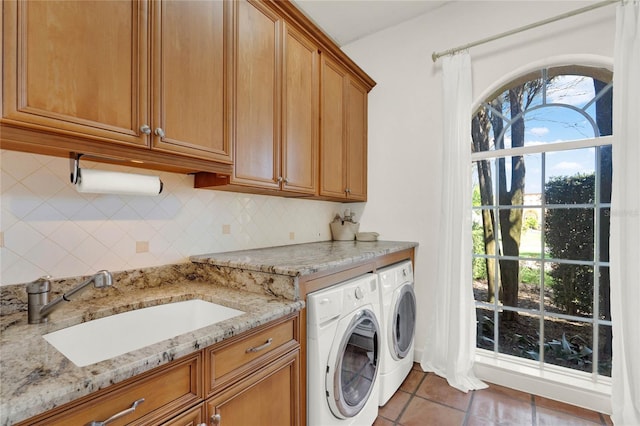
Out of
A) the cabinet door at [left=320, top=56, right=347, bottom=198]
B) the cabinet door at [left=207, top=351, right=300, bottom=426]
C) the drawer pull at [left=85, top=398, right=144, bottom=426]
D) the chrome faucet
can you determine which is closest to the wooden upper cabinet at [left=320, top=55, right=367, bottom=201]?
the cabinet door at [left=320, top=56, right=347, bottom=198]

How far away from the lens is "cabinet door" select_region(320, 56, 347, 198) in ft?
6.97

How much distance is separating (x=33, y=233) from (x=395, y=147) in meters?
2.41

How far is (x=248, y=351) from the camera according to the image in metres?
1.03

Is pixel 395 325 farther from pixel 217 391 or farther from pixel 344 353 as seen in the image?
pixel 217 391

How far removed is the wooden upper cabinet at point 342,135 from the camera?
7.05ft

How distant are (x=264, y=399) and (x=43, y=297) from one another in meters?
0.86

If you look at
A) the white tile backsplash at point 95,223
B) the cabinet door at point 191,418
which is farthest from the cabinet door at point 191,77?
the cabinet door at point 191,418

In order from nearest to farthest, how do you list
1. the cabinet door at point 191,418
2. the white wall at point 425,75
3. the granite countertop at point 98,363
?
the granite countertop at point 98,363 < the cabinet door at point 191,418 < the white wall at point 425,75

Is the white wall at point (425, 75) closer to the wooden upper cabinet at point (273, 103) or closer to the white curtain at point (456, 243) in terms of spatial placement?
the white curtain at point (456, 243)

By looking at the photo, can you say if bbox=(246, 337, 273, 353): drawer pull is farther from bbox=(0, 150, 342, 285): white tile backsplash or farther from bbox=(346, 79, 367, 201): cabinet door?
bbox=(346, 79, 367, 201): cabinet door

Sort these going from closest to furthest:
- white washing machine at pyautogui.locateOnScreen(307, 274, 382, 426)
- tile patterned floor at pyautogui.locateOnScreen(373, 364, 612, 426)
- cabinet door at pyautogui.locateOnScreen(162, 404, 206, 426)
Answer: cabinet door at pyautogui.locateOnScreen(162, 404, 206, 426) → white washing machine at pyautogui.locateOnScreen(307, 274, 382, 426) → tile patterned floor at pyautogui.locateOnScreen(373, 364, 612, 426)

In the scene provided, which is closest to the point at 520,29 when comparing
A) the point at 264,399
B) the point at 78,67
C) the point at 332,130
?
the point at 332,130

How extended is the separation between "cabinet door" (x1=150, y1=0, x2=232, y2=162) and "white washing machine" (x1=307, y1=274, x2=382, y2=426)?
89 cm

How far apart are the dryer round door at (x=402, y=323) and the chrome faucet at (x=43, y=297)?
1.56m
